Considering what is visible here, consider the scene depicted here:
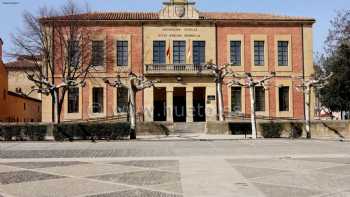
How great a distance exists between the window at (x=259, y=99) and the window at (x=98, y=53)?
1564 cm

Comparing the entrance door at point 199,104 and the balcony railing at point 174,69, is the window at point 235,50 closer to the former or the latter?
the balcony railing at point 174,69

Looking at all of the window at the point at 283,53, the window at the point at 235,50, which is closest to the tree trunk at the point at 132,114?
the window at the point at 235,50

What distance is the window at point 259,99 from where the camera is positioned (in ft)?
162

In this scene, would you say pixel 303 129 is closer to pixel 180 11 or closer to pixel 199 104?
pixel 199 104

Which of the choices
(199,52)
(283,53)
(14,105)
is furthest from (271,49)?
(14,105)

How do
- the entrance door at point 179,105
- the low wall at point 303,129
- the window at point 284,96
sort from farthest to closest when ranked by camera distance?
the window at point 284,96, the entrance door at point 179,105, the low wall at point 303,129

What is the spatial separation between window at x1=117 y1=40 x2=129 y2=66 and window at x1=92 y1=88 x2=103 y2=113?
11.1 ft

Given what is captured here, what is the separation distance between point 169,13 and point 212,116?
11.1 metres

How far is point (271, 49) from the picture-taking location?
164 feet

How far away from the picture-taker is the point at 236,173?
12586 mm

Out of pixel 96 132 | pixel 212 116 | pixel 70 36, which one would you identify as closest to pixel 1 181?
pixel 96 132

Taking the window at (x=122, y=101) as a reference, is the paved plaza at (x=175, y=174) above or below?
below

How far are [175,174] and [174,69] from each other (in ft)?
118

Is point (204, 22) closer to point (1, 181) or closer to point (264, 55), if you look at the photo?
point (264, 55)
